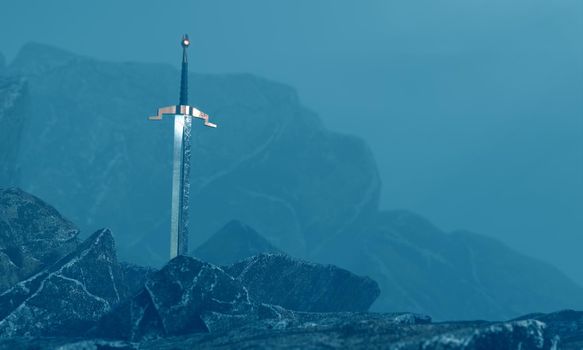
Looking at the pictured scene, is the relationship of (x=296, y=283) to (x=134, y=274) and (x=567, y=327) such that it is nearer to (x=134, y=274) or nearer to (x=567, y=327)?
(x=134, y=274)

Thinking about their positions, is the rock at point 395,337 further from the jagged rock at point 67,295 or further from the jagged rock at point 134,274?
the jagged rock at point 134,274

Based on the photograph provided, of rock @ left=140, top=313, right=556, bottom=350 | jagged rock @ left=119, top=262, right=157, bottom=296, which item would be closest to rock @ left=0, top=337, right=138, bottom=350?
rock @ left=140, top=313, right=556, bottom=350

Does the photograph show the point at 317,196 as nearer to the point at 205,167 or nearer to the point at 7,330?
the point at 205,167

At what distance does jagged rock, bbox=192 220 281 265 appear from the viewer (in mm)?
42125

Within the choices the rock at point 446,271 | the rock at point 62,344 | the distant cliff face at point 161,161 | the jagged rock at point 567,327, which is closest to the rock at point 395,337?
the rock at point 62,344

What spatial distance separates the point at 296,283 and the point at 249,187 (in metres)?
102

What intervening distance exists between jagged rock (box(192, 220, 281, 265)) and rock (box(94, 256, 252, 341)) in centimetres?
2136

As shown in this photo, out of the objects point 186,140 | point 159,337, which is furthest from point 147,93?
point 159,337

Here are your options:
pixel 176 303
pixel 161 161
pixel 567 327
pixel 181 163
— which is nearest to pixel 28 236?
pixel 181 163

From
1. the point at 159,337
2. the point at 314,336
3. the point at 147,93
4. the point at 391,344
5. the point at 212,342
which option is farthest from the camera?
the point at 147,93

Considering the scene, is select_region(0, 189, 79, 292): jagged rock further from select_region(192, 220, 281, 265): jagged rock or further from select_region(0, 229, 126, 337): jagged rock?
select_region(192, 220, 281, 265): jagged rock

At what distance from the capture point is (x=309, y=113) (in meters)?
156

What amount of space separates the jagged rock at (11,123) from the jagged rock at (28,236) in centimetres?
4288

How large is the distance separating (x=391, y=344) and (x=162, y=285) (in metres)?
8.40
